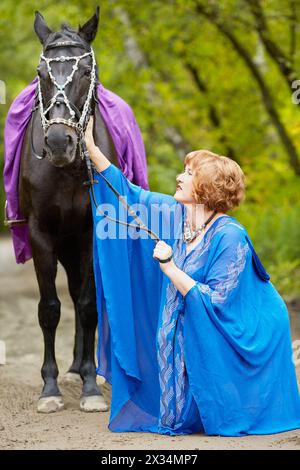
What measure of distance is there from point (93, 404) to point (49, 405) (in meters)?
0.27

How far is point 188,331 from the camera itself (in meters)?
4.44

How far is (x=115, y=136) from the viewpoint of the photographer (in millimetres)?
5543

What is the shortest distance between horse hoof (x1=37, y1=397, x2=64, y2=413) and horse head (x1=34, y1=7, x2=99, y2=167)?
1.53m

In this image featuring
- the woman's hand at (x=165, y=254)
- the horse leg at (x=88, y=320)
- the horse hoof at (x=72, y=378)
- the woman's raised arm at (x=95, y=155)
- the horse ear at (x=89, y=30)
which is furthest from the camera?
the horse hoof at (x=72, y=378)

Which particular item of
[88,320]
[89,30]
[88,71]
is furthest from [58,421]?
[89,30]

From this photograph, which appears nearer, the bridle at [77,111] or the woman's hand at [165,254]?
the woman's hand at [165,254]

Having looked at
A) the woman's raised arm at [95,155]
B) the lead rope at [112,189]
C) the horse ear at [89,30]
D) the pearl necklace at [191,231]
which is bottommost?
the pearl necklace at [191,231]

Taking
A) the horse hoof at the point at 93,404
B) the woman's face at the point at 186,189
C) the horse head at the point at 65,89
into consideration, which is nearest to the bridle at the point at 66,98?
the horse head at the point at 65,89

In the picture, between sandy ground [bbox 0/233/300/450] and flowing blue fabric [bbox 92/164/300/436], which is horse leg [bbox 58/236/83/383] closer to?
sandy ground [bbox 0/233/300/450]

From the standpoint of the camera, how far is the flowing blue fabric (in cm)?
438

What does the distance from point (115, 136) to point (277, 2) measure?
18.2 feet

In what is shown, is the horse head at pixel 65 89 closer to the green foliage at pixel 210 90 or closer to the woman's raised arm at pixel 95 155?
the woman's raised arm at pixel 95 155

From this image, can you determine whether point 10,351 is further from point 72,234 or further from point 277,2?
point 277,2

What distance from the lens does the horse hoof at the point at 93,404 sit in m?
5.20
